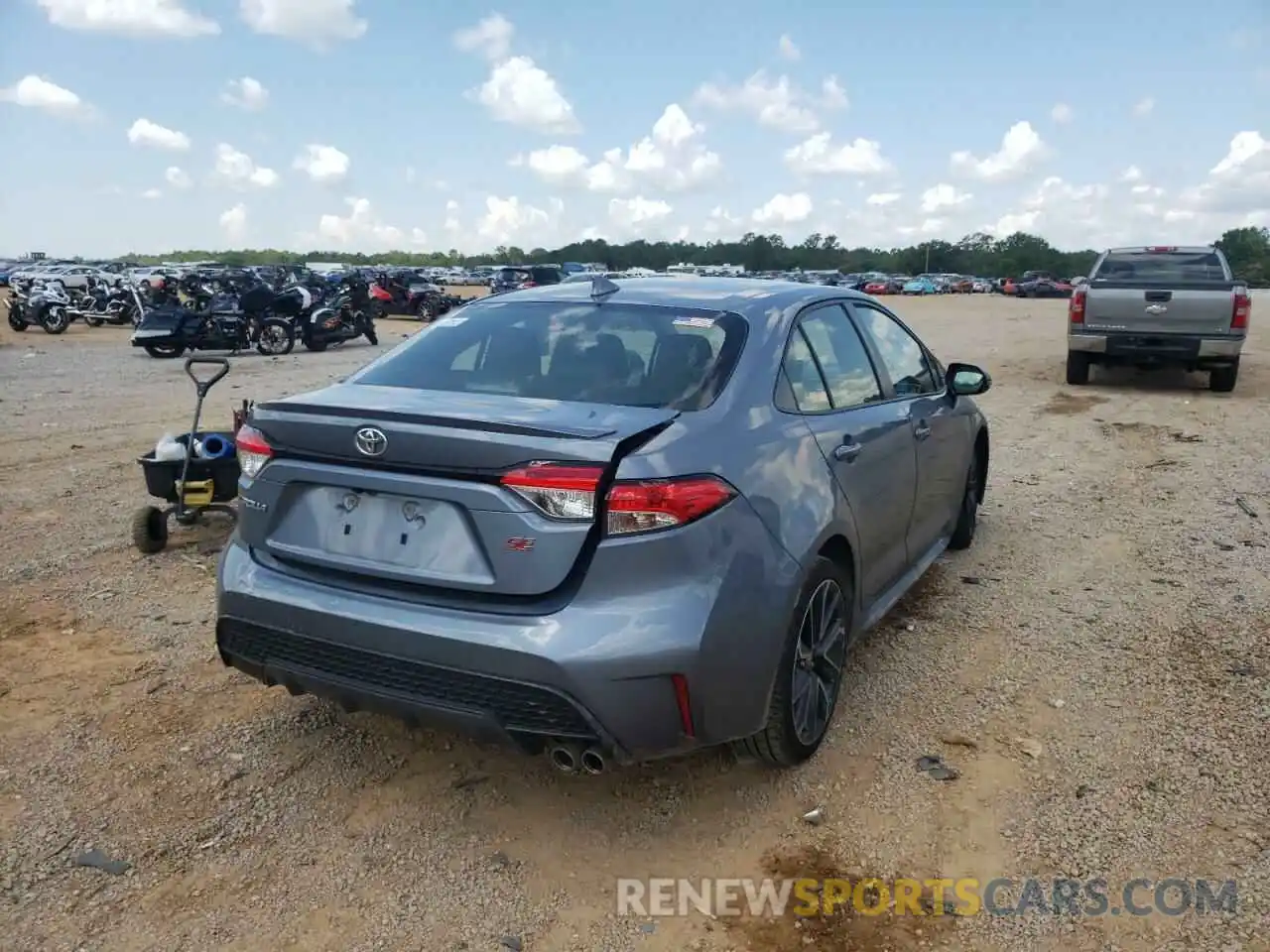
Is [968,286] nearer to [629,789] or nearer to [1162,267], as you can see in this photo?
[1162,267]

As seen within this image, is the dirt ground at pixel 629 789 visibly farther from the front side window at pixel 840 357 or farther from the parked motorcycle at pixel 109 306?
the parked motorcycle at pixel 109 306

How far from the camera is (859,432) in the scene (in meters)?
3.74

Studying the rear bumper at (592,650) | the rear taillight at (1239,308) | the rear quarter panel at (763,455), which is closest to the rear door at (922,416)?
the rear quarter panel at (763,455)

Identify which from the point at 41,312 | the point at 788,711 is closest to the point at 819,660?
the point at 788,711

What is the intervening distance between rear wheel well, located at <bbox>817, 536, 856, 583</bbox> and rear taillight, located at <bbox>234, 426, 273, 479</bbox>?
5.81ft

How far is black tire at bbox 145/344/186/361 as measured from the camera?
55.7ft

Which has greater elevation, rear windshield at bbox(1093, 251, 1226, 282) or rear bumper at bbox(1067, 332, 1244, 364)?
rear windshield at bbox(1093, 251, 1226, 282)

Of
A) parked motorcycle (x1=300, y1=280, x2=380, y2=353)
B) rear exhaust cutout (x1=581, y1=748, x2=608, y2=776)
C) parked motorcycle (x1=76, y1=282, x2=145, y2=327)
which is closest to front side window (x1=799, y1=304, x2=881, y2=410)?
rear exhaust cutout (x1=581, y1=748, x2=608, y2=776)

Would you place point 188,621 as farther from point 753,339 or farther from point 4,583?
point 753,339

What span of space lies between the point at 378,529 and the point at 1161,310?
11707mm

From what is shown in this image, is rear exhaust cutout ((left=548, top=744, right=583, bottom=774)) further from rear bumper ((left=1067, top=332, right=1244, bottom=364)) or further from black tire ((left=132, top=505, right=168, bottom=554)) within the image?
rear bumper ((left=1067, top=332, right=1244, bottom=364))

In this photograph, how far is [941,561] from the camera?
18.5 ft

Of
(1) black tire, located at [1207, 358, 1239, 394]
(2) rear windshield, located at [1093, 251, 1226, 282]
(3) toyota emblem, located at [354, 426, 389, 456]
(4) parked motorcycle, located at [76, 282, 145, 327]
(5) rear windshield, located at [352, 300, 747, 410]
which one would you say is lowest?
(1) black tire, located at [1207, 358, 1239, 394]

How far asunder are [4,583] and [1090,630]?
17.7ft
